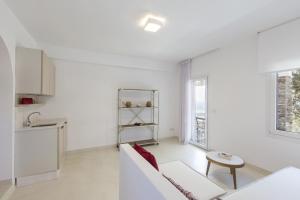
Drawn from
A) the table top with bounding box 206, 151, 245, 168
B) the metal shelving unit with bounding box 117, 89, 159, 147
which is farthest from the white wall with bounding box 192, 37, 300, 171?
the metal shelving unit with bounding box 117, 89, 159, 147

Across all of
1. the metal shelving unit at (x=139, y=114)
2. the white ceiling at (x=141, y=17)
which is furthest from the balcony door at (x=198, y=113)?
the white ceiling at (x=141, y=17)

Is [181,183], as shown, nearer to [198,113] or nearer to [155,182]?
[155,182]

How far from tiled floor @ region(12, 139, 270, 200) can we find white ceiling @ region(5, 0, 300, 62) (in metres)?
2.63

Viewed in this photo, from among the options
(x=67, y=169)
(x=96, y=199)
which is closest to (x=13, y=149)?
(x=67, y=169)

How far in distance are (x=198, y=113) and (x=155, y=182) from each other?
12.5ft

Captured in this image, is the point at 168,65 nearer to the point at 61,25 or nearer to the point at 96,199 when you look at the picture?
the point at 61,25

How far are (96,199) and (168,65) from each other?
4094 millimetres

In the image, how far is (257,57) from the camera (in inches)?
110

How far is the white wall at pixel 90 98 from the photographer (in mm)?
3643

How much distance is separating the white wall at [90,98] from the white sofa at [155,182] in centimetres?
251

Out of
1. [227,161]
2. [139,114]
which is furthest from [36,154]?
[227,161]

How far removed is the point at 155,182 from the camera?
1000 millimetres

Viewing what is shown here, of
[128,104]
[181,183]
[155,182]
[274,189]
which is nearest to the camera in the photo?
[155,182]

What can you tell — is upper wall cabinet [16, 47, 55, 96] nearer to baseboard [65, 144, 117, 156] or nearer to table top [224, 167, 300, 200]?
baseboard [65, 144, 117, 156]
